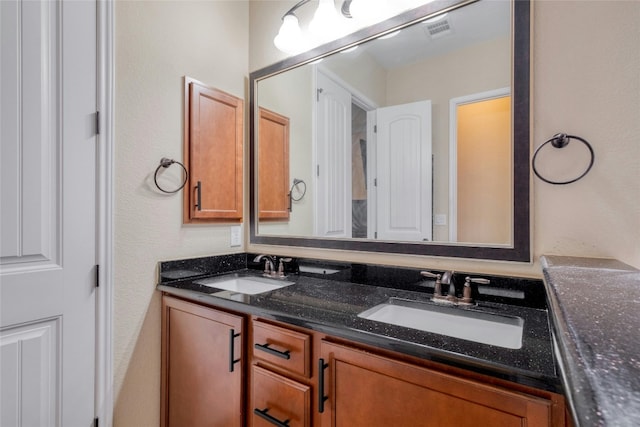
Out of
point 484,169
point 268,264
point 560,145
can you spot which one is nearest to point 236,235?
point 268,264

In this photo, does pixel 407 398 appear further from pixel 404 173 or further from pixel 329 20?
pixel 329 20

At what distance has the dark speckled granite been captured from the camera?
9.2 inches

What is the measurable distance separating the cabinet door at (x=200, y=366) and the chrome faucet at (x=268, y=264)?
46 centimetres

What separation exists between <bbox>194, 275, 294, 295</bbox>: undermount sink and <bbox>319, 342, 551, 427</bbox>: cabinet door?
0.71 m

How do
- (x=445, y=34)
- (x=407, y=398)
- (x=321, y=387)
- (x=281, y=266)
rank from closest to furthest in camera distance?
(x=407, y=398), (x=321, y=387), (x=445, y=34), (x=281, y=266)

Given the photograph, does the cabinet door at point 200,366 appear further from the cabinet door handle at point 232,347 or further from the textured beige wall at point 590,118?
the textured beige wall at point 590,118

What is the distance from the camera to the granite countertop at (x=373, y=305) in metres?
0.68

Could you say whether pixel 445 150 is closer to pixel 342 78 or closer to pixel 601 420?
pixel 342 78

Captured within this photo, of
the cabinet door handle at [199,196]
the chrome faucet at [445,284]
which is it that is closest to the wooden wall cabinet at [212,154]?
the cabinet door handle at [199,196]

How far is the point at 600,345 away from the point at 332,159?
1.39m

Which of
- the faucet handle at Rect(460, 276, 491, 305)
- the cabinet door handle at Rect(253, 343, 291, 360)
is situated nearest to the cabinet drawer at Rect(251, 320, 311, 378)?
the cabinet door handle at Rect(253, 343, 291, 360)

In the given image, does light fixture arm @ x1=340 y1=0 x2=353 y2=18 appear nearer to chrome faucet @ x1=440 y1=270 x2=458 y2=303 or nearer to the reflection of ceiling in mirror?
the reflection of ceiling in mirror

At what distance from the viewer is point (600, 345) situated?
33 centimetres

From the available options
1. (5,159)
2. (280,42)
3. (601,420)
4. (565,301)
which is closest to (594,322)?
(565,301)
